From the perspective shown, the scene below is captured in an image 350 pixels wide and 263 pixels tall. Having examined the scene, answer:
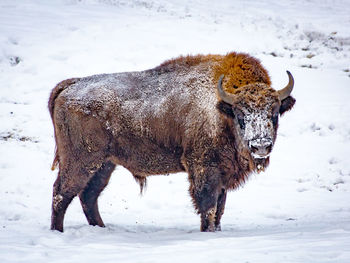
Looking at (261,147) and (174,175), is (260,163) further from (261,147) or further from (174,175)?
(174,175)

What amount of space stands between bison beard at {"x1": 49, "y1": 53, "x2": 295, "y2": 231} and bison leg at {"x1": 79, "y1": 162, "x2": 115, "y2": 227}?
0.6 inches

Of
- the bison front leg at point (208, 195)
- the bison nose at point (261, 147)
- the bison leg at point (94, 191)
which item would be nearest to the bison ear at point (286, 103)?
the bison nose at point (261, 147)

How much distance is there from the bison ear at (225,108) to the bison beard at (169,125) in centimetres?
1

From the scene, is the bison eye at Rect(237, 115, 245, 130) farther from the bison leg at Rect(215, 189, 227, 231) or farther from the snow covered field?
the snow covered field

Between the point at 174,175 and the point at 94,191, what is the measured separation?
276 centimetres

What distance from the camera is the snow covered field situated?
15.3 ft

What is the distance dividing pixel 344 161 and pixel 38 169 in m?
5.88

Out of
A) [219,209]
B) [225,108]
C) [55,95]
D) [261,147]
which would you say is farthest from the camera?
[55,95]

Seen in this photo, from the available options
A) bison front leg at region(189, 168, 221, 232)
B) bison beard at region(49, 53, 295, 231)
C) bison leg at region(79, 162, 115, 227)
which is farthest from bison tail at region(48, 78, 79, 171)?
bison front leg at region(189, 168, 221, 232)

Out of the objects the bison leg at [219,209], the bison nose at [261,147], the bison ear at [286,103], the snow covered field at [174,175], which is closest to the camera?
the snow covered field at [174,175]

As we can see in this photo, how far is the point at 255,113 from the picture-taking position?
5.64 m

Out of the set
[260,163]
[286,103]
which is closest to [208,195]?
[260,163]

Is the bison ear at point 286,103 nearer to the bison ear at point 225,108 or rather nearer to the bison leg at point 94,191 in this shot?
the bison ear at point 225,108

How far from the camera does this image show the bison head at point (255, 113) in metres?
5.43
